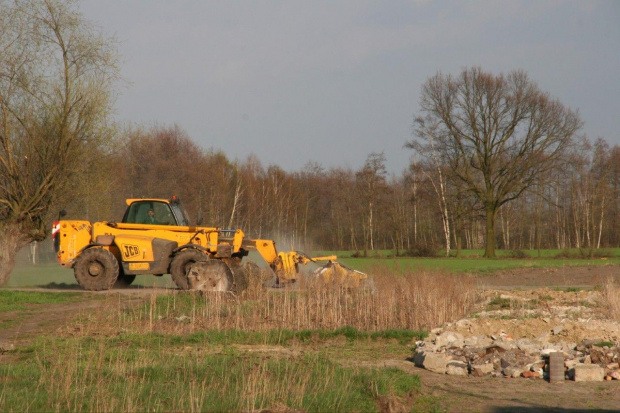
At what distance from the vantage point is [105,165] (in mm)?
29609

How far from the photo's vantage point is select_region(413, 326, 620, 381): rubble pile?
11.4 metres

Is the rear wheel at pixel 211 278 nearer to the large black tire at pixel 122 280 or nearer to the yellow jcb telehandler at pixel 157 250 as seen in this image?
the yellow jcb telehandler at pixel 157 250

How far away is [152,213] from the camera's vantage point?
23.7m

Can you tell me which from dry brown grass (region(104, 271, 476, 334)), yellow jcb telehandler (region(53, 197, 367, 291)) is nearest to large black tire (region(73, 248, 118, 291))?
yellow jcb telehandler (region(53, 197, 367, 291))

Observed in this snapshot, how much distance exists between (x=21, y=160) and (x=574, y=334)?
2101 cm

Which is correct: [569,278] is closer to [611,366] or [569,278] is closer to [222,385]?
[611,366]

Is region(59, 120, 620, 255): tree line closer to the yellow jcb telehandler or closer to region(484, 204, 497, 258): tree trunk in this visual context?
region(484, 204, 497, 258): tree trunk

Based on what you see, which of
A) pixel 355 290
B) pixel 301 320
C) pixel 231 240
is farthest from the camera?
pixel 231 240

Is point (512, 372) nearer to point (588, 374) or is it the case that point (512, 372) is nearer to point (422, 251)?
point (588, 374)

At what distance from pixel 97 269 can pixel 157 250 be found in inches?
74.5

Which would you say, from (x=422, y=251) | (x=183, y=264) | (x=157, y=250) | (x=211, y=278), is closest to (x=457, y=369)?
(x=211, y=278)

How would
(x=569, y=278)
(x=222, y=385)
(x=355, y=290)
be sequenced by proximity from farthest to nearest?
(x=569, y=278) < (x=355, y=290) < (x=222, y=385)

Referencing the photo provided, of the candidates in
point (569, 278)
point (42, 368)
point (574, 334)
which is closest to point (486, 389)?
point (574, 334)

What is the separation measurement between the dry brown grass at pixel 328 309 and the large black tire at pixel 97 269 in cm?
414
